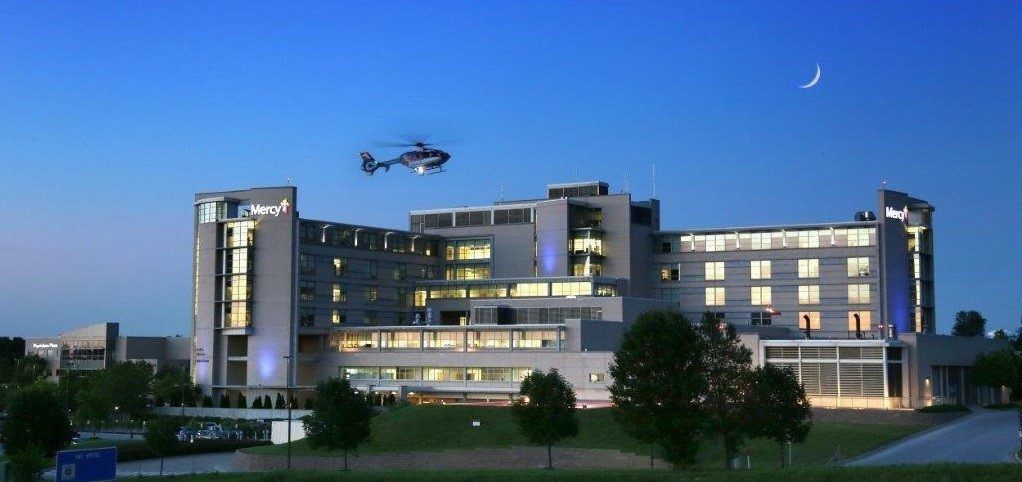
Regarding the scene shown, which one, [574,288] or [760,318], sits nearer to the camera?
[574,288]

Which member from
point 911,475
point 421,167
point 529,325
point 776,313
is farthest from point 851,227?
point 911,475

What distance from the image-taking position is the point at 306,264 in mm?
152125

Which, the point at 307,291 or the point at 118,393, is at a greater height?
the point at 307,291

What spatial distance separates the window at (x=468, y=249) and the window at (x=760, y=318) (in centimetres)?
3629

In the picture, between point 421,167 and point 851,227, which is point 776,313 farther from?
point 421,167

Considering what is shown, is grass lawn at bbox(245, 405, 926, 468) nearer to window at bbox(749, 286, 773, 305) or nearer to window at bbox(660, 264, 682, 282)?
window at bbox(749, 286, 773, 305)

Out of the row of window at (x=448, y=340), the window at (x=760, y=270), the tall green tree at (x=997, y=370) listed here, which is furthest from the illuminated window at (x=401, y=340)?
the tall green tree at (x=997, y=370)

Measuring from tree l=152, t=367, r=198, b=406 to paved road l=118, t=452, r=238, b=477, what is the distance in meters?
41.5

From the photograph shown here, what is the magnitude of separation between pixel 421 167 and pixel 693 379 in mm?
74855

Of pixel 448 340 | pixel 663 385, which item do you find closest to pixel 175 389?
pixel 448 340

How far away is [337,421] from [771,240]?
84598 mm

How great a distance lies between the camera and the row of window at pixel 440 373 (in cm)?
13738

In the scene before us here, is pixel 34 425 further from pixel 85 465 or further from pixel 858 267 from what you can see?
pixel 858 267

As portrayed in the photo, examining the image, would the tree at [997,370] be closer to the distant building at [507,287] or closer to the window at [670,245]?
the distant building at [507,287]
